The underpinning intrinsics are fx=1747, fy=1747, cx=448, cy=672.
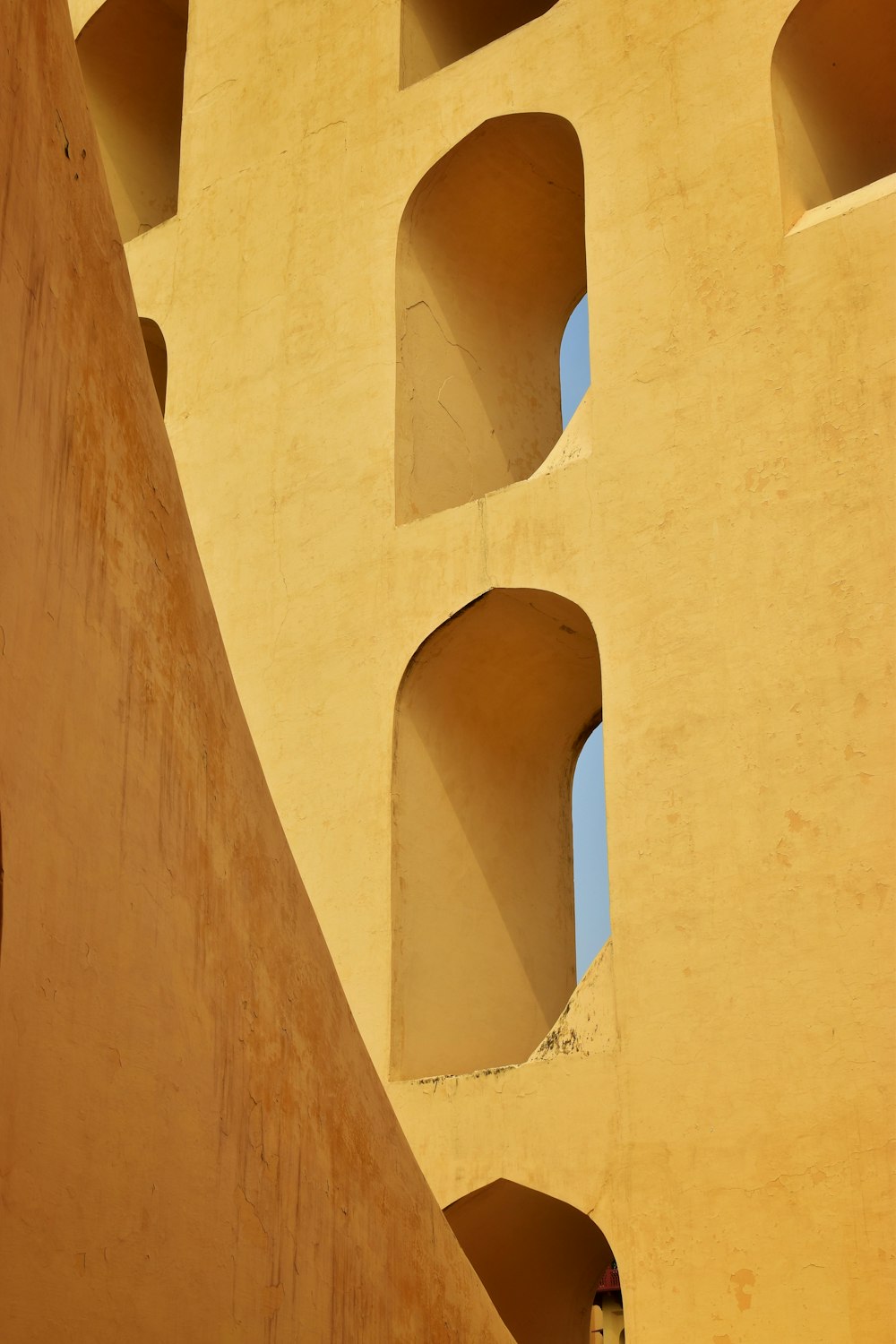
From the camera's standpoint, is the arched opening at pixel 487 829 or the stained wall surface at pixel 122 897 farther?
the arched opening at pixel 487 829

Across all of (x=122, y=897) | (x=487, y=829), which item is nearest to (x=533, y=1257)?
(x=487, y=829)

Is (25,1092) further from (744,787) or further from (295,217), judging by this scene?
(295,217)

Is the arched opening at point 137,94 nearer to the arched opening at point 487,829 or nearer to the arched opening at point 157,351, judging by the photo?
the arched opening at point 157,351

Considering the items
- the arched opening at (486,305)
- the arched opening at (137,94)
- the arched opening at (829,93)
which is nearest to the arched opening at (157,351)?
the arched opening at (137,94)

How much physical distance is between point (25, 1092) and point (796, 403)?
17.5 feet

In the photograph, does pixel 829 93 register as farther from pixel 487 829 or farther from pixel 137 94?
pixel 137 94

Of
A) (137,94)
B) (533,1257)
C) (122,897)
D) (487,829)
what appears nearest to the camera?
(122,897)

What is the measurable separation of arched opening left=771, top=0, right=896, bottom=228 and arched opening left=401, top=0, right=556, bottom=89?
2.54m

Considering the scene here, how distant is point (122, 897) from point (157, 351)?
8885mm

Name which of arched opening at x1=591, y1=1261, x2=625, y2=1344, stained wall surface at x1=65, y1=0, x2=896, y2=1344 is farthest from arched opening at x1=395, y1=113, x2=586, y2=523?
arched opening at x1=591, y1=1261, x2=625, y2=1344

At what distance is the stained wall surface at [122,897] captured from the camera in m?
2.91

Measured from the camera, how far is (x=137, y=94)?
12258mm

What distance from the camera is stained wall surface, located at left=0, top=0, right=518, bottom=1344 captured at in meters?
2.91

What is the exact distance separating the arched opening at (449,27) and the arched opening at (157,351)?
2190 mm
